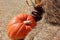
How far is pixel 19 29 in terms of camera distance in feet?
6.17

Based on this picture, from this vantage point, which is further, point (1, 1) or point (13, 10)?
point (1, 1)

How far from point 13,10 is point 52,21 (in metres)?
1.11

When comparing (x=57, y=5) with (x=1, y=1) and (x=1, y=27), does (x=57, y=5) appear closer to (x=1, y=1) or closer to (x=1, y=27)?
(x=1, y=27)

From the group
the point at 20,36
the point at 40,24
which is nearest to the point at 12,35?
the point at 20,36

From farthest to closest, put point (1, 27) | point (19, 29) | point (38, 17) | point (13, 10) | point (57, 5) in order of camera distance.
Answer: point (13, 10)
point (1, 27)
point (38, 17)
point (19, 29)
point (57, 5)

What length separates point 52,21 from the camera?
5.45 ft

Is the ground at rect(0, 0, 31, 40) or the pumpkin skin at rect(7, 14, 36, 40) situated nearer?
the pumpkin skin at rect(7, 14, 36, 40)

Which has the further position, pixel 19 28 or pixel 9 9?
pixel 9 9

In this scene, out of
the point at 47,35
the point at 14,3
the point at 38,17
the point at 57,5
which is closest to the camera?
the point at 47,35

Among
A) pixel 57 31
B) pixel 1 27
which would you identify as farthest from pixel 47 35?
pixel 1 27

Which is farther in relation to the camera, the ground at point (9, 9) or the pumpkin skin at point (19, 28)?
the ground at point (9, 9)

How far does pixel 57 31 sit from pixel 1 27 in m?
0.96

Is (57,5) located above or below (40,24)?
above

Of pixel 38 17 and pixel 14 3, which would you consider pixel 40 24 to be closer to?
pixel 38 17
